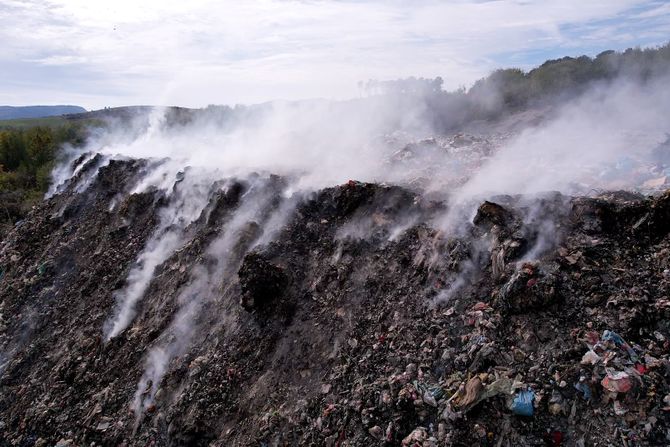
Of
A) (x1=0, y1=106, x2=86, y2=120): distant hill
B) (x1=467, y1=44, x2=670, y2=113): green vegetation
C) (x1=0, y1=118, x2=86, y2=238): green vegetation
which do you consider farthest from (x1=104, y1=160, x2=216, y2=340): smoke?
(x1=0, y1=106, x2=86, y2=120): distant hill

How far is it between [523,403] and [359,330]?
2419 millimetres

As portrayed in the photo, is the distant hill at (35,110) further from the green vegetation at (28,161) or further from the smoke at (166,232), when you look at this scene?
the smoke at (166,232)

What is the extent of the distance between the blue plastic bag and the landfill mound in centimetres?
1

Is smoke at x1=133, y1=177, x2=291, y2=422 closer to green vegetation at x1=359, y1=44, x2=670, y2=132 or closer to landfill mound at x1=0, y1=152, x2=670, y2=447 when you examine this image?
landfill mound at x1=0, y1=152, x2=670, y2=447

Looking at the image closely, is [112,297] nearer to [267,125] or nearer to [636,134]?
A: [267,125]

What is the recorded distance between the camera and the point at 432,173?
366 inches

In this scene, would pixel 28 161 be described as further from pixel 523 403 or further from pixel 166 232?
pixel 523 403

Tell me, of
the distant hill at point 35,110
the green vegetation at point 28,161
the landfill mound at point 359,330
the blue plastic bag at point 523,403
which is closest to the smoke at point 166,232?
the landfill mound at point 359,330

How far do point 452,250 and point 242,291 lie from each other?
11.6ft

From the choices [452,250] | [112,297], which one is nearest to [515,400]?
[452,250]

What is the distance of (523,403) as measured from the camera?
4152mm

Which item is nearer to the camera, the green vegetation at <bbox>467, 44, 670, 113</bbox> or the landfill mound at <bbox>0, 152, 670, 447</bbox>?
the landfill mound at <bbox>0, 152, 670, 447</bbox>

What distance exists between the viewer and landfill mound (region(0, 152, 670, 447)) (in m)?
4.28

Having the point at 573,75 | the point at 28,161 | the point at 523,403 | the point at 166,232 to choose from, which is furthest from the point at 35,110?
the point at 523,403
